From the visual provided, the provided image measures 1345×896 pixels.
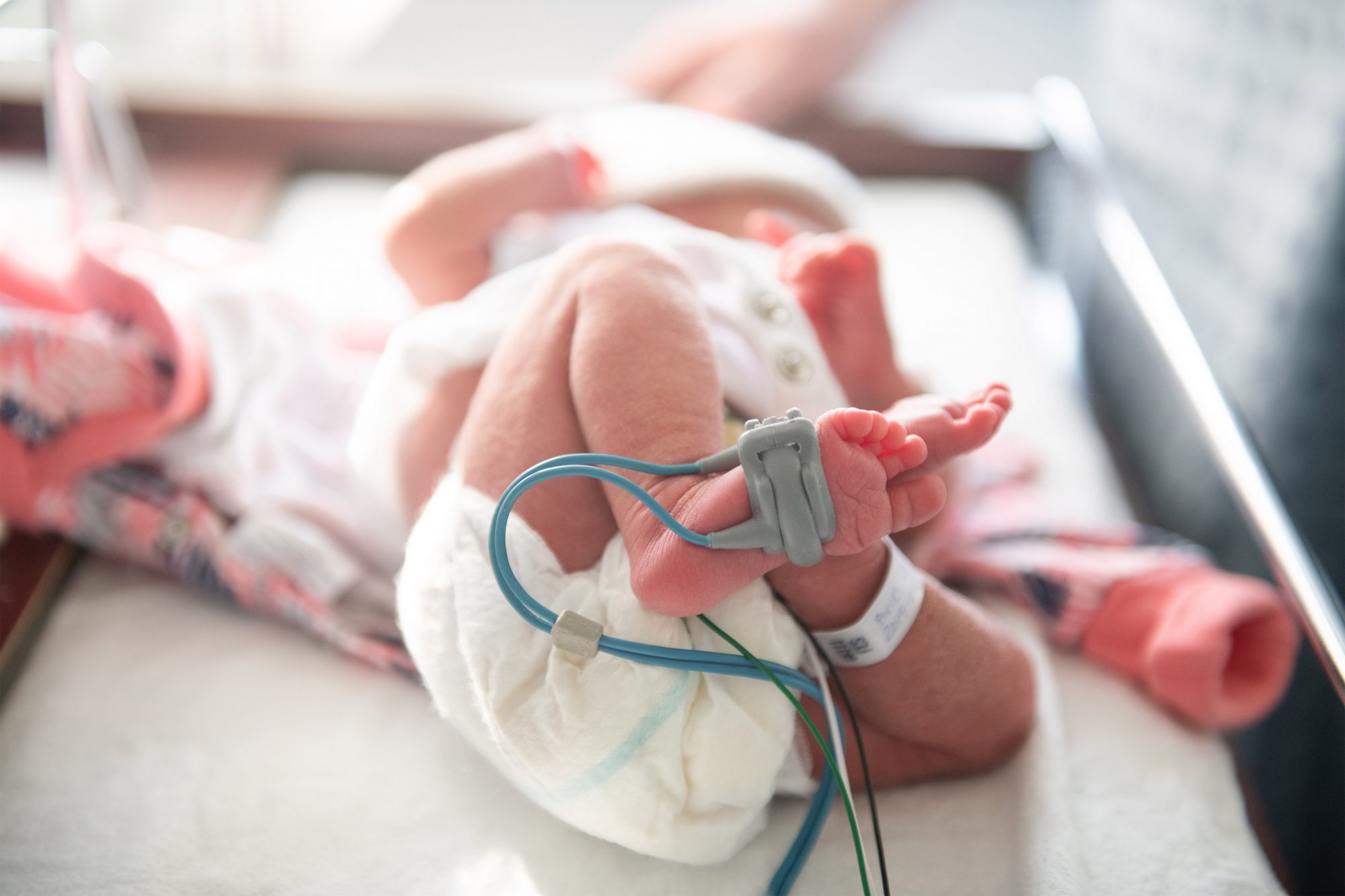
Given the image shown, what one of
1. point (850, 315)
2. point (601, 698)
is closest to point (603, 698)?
point (601, 698)

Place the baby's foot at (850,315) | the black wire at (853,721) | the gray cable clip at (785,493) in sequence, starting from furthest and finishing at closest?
the baby's foot at (850,315) < the black wire at (853,721) < the gray cable clip at (785,493)

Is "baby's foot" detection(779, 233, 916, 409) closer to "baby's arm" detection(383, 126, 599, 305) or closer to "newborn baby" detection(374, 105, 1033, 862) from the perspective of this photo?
"newborn baby" detection(374, 105, 1033, 862)

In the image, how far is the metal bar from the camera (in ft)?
2.50

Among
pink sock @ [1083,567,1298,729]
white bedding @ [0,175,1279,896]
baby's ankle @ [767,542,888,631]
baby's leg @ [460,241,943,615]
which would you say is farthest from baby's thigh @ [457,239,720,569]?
pink sock @ [1083,567,1298,729]

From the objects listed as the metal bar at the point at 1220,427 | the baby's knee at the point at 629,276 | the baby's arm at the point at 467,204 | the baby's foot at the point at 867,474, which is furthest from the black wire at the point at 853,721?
the baby's arm at the point at 467,204

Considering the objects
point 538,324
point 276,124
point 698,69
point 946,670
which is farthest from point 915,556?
point 276,124

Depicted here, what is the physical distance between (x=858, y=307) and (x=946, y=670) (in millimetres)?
292

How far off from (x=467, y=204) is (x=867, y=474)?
21.8 inches

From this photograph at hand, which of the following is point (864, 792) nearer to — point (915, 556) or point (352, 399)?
point (915, 556)

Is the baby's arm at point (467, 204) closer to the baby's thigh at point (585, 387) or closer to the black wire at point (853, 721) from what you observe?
the baby's thigh at point (585, 387)

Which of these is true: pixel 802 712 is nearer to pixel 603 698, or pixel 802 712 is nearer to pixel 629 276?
pixel 603 698

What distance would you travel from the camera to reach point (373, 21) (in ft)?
6.87

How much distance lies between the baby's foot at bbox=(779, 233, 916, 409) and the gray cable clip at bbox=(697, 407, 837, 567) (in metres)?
0.27

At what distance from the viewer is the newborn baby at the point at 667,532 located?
2.01 ft
